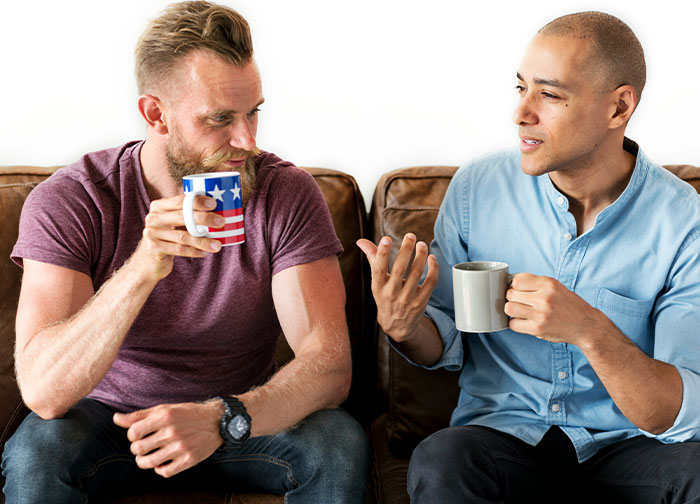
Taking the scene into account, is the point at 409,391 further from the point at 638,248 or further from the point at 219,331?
the point at 638,248

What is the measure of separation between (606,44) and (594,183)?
0.29 metres

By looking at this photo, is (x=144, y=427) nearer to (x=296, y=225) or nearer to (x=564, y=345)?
(x=296, y=225)

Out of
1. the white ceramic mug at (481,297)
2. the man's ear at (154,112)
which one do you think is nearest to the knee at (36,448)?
the man's ear at (154,112)

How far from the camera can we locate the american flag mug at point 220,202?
1312mm

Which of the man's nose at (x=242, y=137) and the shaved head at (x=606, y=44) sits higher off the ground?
the shaved head at (x=606, y=44)

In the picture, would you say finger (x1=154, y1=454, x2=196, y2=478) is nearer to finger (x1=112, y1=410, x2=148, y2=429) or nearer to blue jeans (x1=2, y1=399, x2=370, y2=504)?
finger (x1=112, y1=410, x2=148, y2=429)

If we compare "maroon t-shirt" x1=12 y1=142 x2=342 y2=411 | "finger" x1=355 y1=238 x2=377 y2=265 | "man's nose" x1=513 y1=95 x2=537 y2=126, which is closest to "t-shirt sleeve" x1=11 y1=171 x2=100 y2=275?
"maroon t-shirt" x1=12 y1=142 x2=342 y2=411

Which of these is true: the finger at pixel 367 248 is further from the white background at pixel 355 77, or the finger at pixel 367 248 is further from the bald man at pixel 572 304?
the white background at pixel 355 77

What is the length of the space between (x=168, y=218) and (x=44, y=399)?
17.6 inches

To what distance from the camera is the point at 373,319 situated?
2.09 m

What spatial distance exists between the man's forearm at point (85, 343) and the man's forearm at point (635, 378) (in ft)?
2.79

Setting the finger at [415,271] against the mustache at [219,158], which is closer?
the finger at [415,271]

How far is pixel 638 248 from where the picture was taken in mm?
1666

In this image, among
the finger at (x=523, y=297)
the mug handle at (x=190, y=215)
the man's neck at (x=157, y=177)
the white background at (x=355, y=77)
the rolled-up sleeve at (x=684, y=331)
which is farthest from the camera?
the white background at (x=355, y=77)
